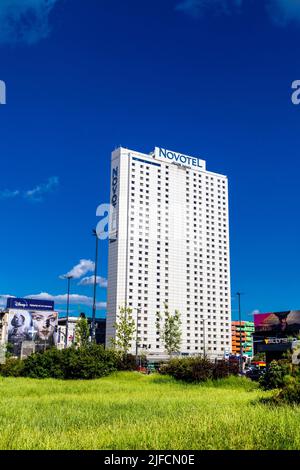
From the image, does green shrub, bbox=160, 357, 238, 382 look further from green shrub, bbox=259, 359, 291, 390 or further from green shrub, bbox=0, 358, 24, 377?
green shrub, bbox=0, 358, 24, 377

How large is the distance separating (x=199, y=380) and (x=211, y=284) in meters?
122

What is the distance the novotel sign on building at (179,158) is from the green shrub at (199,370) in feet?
392

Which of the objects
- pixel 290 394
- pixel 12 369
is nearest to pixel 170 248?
pixel 12 369

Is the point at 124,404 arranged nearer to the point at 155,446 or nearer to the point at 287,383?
the point at 287,383

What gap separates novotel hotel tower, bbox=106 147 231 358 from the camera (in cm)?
13112

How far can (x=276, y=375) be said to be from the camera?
18047mm

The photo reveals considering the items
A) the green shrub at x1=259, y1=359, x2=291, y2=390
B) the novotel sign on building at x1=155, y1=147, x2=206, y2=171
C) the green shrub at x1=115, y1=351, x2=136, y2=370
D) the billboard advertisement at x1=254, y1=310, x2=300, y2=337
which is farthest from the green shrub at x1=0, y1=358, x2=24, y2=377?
the novotel sign on building at x1=155, y1=147, x2=206, y2=171

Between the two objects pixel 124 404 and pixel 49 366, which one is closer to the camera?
pixel 124 404

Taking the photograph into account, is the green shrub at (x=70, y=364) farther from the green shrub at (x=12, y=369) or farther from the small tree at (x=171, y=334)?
the small tree at (x=171, y=334)

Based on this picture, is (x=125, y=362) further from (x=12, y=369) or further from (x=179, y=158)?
(x=179, y=158)

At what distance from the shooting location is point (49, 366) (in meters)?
29.4

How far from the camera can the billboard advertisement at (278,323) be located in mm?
100438
